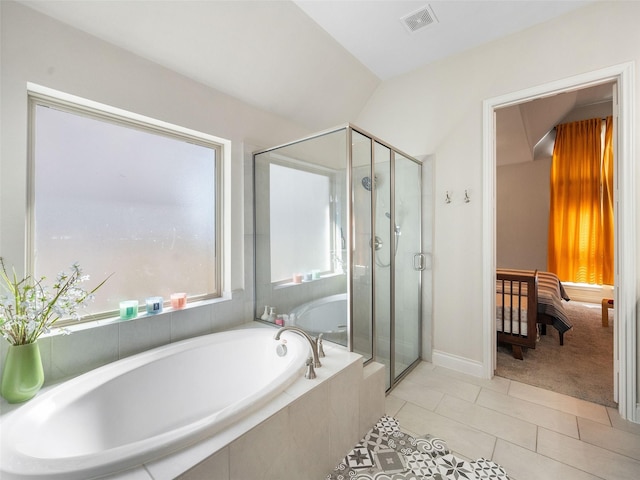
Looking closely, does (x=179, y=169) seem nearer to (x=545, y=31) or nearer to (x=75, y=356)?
(x=75, y=356)

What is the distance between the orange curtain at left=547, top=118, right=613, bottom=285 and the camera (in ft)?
14.8

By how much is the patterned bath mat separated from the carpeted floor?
1180 mm

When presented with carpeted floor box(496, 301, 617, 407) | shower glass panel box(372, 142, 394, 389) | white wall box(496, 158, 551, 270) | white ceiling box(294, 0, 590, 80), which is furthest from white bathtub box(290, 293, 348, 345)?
white wall box(496, 158, 551, 270)

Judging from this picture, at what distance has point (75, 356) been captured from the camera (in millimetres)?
1505

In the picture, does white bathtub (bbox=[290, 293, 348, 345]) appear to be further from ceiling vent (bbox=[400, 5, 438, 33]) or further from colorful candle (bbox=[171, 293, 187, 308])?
ceiling vent (bbox=[400, 5, 438, 33])

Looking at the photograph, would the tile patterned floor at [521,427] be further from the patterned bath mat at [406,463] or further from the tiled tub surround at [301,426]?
the tiled tub surround at [301,426]

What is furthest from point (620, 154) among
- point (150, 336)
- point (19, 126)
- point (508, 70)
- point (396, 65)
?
point (19, 126)

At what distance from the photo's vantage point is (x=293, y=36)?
205cm

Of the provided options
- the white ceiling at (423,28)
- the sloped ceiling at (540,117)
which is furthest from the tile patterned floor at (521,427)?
the sloped ceiling at (540,117)

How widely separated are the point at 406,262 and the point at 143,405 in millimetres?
2070

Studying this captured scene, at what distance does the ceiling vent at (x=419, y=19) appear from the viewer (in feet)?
6.48

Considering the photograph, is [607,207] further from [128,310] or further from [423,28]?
[128,310]

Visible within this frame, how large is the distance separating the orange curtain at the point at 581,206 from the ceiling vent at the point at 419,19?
4.33 m

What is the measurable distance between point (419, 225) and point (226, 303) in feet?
5.94
